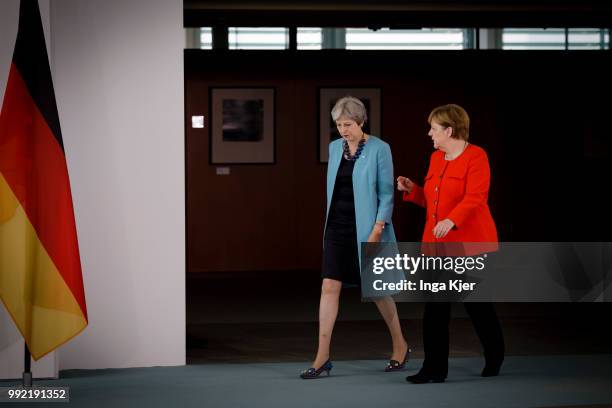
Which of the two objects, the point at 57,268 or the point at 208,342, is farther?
the point at 208,342

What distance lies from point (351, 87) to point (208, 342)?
5918 millimetres

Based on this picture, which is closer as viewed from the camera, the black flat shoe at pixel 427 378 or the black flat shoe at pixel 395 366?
the black flat shoe at pixel 427 378

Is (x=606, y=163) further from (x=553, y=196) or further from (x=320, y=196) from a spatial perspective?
(x=320, y=196)

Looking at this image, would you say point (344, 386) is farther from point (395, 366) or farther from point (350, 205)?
point (350, 205)

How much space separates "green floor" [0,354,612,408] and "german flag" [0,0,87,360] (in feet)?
1.55

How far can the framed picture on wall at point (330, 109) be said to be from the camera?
12633 millimetres

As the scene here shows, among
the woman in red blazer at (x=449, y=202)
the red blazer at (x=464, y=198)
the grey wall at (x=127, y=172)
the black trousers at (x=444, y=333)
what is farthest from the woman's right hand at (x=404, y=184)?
the grey wall at (x=127, y=172)

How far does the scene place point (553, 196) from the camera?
42.7ft

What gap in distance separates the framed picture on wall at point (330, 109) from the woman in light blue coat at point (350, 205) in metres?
6.72

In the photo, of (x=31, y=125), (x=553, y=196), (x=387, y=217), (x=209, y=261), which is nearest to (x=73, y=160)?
(x=31, y=125)

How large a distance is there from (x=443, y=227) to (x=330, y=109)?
24.0 ft

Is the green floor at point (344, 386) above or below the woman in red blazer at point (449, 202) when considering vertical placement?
below

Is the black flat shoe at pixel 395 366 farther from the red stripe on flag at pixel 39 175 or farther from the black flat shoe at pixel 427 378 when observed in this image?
the red stripe on flag at pixel 39 175

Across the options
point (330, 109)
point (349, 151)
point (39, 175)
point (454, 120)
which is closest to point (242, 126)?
point (330, 109)
